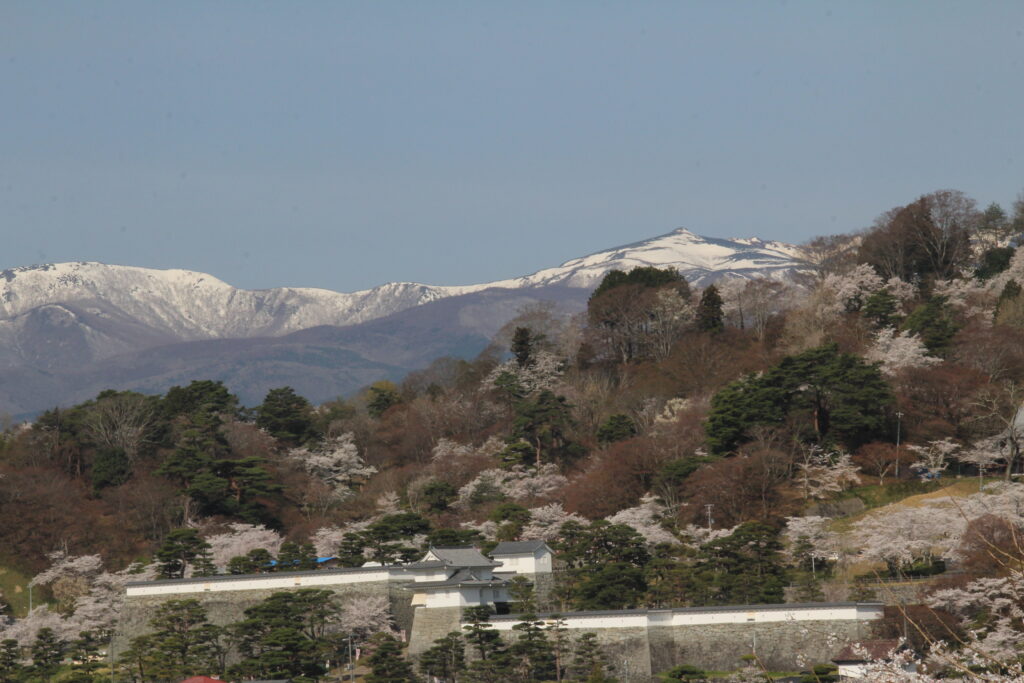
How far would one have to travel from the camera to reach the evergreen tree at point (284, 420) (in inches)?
2844

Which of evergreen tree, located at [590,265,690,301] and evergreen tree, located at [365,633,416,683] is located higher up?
evergreen tree, located at [590,265,690,301]

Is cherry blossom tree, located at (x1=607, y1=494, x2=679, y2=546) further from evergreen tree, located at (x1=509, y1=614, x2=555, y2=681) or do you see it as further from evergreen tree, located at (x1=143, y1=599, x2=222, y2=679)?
evergreen tree, located at (x1=143, y1=599, x2=222, y2=679)

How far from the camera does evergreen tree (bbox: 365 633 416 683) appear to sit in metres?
37.8

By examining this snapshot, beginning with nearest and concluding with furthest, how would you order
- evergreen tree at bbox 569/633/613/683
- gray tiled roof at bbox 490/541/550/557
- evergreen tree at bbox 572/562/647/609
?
evergreen tree at bbox 569/633/613/683
evergreen tree at bbox 572/562/647/609
gray tiled roof at bbox 490/541/550/557

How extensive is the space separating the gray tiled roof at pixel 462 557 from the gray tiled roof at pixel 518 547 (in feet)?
3.91

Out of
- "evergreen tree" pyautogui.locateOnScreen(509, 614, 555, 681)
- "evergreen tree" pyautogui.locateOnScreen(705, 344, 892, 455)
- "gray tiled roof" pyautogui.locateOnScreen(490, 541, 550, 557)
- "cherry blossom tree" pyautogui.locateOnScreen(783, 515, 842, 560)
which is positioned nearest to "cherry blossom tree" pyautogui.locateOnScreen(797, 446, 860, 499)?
"evergreen tree" pyautogui.locateOnScreen(705, 344, 892, 455)

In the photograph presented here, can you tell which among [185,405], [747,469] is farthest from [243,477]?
[747,469]

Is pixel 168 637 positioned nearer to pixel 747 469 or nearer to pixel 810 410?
pixel 747 469

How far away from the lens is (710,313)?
70.8 metres

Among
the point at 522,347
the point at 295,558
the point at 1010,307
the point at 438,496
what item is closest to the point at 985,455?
the point at 1010,307

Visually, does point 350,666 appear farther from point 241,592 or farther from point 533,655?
point 241,592

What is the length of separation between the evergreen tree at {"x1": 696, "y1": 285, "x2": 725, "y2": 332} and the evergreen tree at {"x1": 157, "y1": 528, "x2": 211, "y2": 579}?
3059 cm

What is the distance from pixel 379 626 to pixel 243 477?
1738 centimetres

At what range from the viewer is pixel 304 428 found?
73.4m
